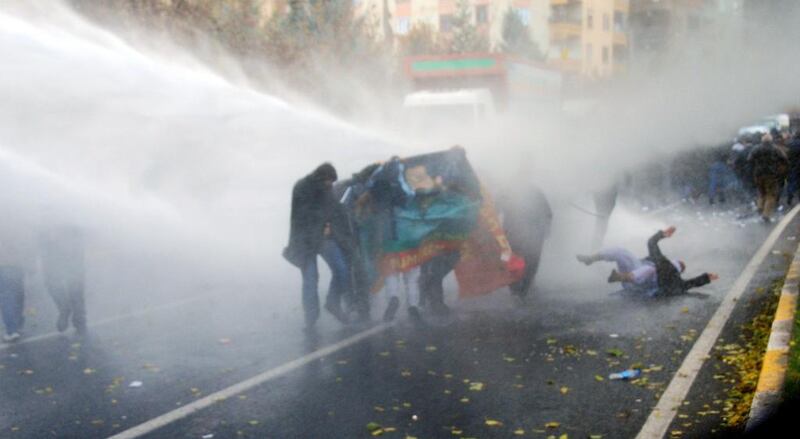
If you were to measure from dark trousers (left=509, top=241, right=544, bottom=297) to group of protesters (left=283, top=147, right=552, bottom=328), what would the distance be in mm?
223

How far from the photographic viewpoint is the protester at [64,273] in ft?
33.5

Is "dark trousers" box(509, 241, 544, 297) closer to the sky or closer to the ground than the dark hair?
closer to the ground

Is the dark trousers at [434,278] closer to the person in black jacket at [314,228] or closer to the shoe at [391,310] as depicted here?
the shoe at [391,310]

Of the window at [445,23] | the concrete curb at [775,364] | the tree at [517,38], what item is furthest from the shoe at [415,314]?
the window at [445,23]

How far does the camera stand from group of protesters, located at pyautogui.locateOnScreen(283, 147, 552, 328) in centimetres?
1023

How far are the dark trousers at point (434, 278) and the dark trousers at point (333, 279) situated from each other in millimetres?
877

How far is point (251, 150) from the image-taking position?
17.3 meters

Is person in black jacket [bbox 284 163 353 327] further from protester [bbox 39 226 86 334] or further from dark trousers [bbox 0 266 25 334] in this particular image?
dark trousers [bbox 0 266 25 334]

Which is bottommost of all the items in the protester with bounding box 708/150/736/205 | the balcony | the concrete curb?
the protester with bounding box 708/150/736/205

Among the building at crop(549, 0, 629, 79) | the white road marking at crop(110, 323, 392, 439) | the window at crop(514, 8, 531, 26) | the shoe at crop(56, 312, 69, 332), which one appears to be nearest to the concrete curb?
the white road marking at crop(110, 323, 392, 439)

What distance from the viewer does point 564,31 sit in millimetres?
76000

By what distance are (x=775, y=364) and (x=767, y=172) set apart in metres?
13.8

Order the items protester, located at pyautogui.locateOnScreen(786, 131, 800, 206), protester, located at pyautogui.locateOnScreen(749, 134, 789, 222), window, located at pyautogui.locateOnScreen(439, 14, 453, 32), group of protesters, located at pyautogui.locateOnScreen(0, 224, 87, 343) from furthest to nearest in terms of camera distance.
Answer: window, located at pyautogui.locateOnScreen(439, 14, 453, 32) → protester, located at pyautogui.locateOnScreen(786, 131, 800, 206) → protester, located at pyautogui.locateOnScreen(749, 134, 789, 222) → group of protesters, located at pyautogui.locateOnScreen(0, 224, 87, 343)

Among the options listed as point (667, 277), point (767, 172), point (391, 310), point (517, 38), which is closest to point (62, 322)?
point (391, 310)
